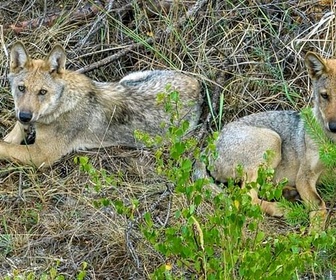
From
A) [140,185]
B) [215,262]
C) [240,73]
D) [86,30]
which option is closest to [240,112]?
[240,73]

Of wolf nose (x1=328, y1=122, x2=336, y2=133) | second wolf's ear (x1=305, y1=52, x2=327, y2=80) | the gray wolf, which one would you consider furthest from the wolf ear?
wolf nose (x1=328, y1=122, x2=336, y2=133)

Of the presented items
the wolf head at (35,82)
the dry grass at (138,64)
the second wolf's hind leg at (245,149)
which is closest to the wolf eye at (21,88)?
the wolf head at (35,82)

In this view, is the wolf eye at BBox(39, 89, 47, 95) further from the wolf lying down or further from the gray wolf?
the gray wolf

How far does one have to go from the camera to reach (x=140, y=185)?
7.06 meters

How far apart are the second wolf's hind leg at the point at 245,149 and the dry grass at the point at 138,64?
533mm

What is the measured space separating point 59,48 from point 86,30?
1.35 m

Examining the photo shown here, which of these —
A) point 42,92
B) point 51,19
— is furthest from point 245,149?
point 51,19

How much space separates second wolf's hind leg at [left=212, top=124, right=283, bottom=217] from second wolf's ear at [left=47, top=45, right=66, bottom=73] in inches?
59.3

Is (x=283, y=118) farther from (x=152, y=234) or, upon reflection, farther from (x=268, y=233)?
(x=152, y=234)

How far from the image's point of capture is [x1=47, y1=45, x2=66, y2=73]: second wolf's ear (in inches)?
289

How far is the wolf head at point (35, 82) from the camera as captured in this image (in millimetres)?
7238

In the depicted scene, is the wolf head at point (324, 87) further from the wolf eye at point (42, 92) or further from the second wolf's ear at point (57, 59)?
the wolf eye at point (42, 92)

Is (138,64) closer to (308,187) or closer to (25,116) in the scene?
(25,116)

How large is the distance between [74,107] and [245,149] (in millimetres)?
1592
